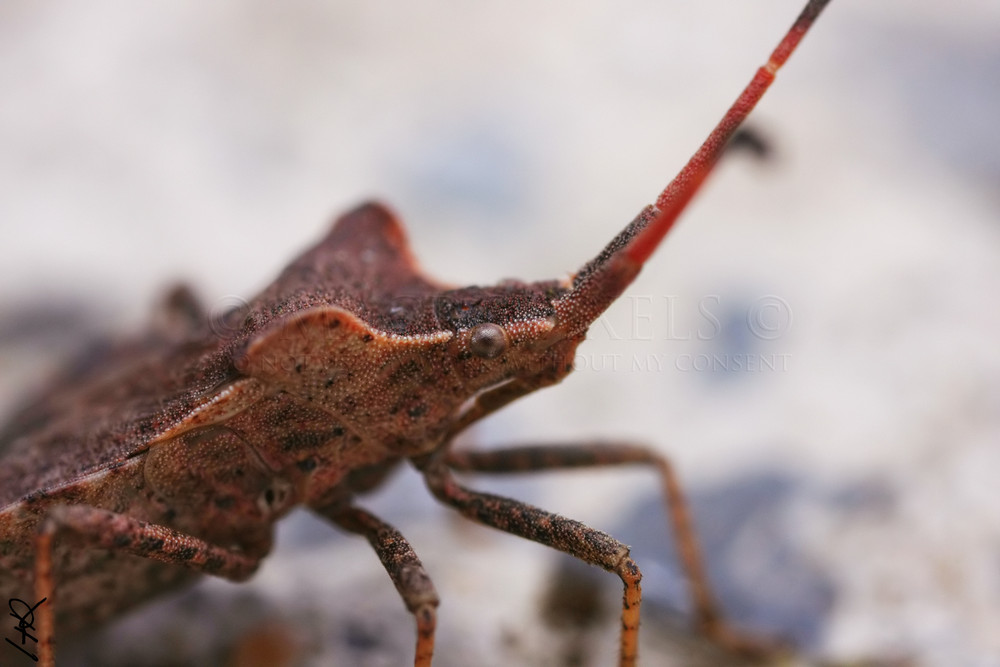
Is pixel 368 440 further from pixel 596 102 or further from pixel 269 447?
pixel 596 102

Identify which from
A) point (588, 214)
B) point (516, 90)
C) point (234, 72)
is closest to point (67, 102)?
point (234, 72)

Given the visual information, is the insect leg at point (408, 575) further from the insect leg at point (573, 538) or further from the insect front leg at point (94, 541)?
the insect front leg at point (94, 541)

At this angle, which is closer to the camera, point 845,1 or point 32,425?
point 32,425
